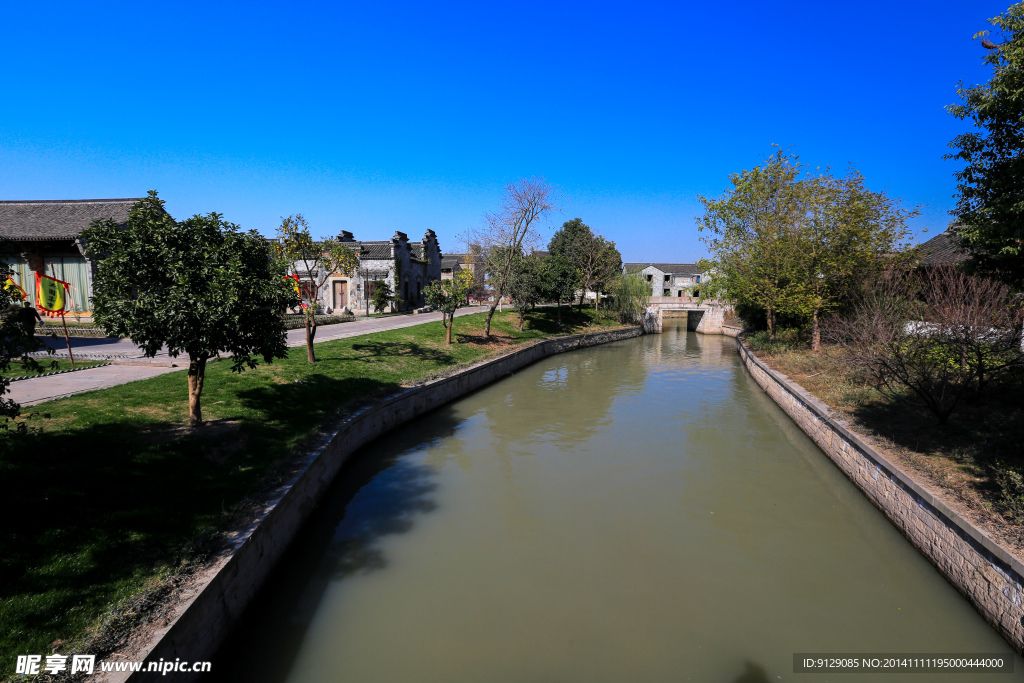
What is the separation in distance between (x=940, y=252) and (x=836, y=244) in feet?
21.2

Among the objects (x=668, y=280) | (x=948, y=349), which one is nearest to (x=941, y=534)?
(x=948, y=349)

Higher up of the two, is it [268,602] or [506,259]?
[506,259]

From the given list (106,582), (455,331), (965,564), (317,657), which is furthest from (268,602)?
(455,331)

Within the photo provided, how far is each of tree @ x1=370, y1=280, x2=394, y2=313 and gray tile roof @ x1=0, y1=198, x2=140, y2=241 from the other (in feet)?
46.7

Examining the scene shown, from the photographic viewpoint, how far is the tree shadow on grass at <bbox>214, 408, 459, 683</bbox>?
5.25 m

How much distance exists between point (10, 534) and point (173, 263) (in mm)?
3854

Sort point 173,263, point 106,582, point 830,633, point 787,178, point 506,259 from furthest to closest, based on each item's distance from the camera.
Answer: point 506,259
point 787,178
point 173,263
point 830,633
point 106,582

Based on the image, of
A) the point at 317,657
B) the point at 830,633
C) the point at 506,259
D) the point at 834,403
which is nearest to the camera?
the point at 317,657

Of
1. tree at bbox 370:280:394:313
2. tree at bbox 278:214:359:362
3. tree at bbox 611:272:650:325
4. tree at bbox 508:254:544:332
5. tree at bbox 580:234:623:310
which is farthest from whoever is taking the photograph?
tree at bbox 611:272:650:325

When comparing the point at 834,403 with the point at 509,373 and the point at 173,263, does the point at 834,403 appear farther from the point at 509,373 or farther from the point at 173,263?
the point at 173,263

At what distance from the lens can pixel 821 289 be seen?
2044cm

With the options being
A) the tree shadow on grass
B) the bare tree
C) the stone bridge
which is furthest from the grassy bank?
the stone bridge

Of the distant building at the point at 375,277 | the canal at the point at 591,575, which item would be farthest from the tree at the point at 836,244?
the distant building at the point at 375,277

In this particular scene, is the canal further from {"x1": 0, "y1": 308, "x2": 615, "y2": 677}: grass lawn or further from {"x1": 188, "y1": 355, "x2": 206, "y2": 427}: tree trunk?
{"x1": 188, "y1": 355, "x2": 206, "y2": 427}: tree trunk
